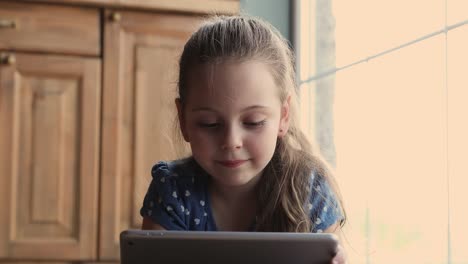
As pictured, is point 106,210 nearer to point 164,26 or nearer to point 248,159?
point 164,26

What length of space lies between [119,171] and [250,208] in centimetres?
95

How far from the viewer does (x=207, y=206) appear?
4.35ft

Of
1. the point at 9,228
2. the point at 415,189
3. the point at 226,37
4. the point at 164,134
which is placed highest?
the point at 226,37

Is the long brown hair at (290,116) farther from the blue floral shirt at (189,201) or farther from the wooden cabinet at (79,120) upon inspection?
the wooden cabinet at (79,120)

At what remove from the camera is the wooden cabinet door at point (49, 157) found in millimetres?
2123

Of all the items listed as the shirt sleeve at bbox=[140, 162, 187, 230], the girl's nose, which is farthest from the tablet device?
the shirt sleeve at bbox=[140, 162, 187, 230]

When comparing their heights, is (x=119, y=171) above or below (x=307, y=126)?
below

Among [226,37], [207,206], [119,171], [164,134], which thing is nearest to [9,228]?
[119,171]

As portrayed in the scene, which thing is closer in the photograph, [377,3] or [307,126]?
[377,3]

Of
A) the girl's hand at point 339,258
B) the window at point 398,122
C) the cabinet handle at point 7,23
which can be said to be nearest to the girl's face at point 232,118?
the girl's hand at point 339,258

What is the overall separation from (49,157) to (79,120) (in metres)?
0.15

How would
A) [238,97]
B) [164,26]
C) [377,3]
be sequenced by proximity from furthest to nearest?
[164,26]
[377,3]
[238,97]

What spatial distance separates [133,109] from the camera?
88.2 inches

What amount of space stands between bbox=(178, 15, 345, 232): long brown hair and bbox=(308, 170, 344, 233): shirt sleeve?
0.03ft
